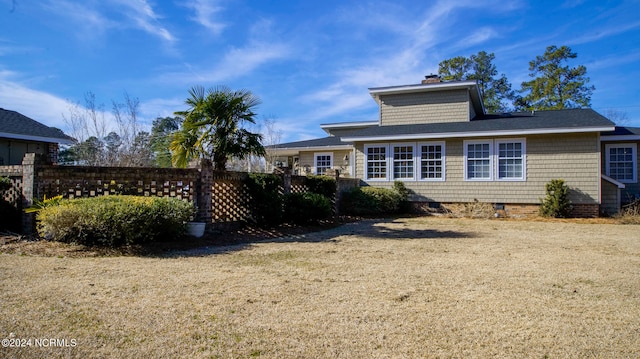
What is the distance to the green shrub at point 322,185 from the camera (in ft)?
43.5

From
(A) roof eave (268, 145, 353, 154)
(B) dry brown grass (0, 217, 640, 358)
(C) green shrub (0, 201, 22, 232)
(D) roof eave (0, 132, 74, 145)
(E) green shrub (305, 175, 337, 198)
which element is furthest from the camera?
(A) roof eave (268, 145, 353, 154)

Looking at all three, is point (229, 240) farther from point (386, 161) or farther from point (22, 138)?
point (22, 138)

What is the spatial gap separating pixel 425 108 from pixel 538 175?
17.9ft

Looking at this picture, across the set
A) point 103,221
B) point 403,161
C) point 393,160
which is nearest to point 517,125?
point 403,161

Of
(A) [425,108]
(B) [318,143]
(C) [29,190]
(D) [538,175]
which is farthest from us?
(B) [318,143]

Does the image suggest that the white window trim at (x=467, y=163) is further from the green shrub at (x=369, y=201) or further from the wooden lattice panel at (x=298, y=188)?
the wooden lattice panel at (x=298, y=188)

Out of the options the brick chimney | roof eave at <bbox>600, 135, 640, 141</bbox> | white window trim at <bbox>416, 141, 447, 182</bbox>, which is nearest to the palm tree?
white window trim at <bbox>416, 141, 447, 182</bbox>

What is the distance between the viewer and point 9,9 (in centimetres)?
765

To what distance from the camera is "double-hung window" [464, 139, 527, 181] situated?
14680 millimetres

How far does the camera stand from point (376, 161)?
16.9m

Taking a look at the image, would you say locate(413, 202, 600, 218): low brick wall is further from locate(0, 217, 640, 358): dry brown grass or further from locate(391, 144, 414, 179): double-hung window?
locate(0, 217, 640, 358): dry brown grass

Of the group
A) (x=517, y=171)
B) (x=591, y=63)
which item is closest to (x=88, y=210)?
(x=517, y=171)

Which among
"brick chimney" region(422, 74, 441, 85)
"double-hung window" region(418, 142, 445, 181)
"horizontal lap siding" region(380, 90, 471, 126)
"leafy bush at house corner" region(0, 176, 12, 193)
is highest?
"brick chimney" region(422, 74, 441, 85)

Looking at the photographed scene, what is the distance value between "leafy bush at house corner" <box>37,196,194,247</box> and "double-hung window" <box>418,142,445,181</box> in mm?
11259
